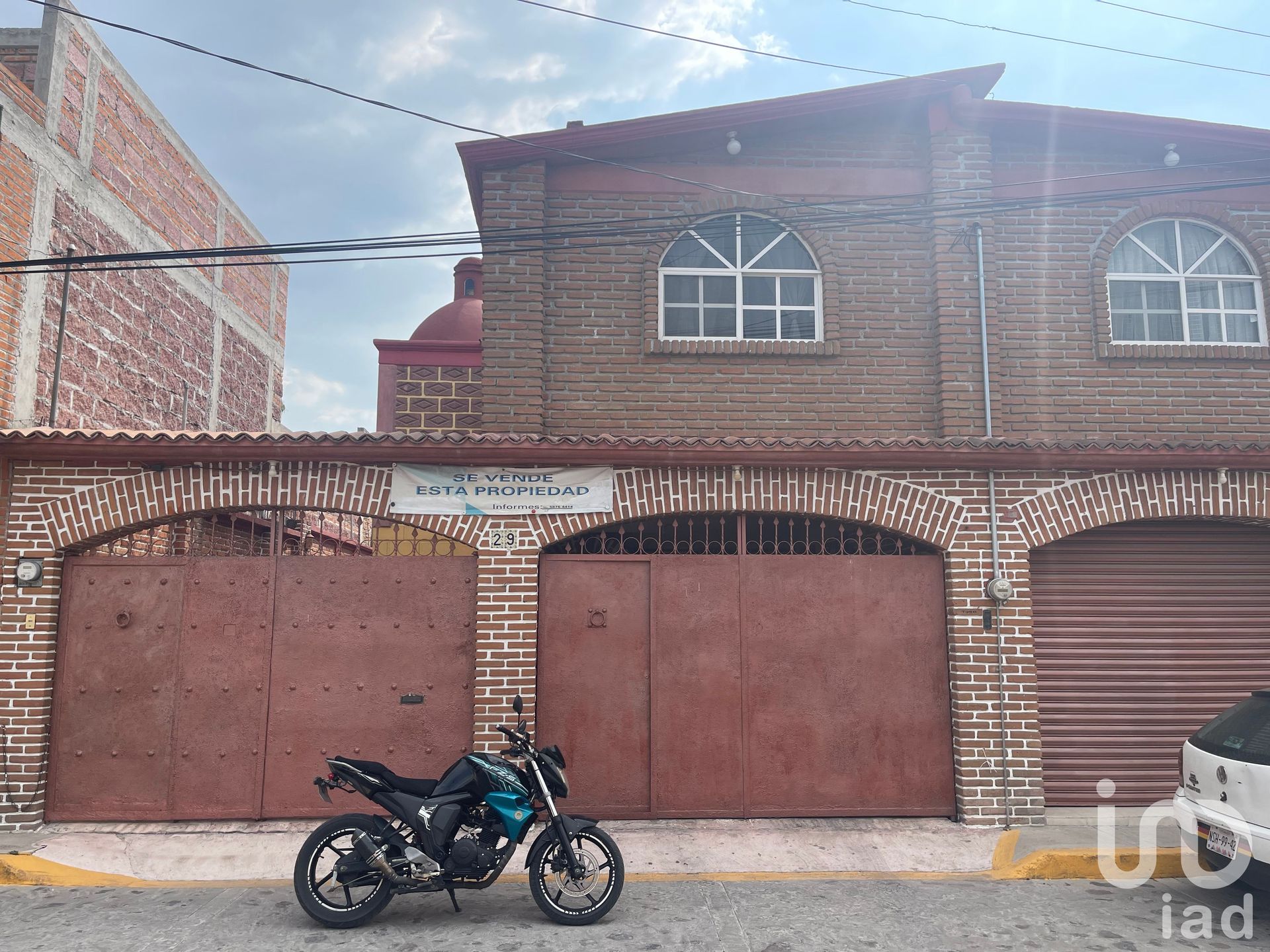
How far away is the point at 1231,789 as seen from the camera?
5.23 meters

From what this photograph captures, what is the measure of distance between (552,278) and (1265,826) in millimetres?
6856

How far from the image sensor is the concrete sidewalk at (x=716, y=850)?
6.24 meters

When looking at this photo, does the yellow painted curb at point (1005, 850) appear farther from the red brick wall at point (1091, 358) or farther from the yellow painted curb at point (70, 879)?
the yellow painted curb at point (70, 879)

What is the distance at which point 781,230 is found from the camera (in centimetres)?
898

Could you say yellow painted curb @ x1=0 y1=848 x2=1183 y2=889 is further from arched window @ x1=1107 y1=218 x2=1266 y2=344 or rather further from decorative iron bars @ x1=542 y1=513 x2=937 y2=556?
arched window @ x1=1107 y1=218 x2=1266 y2=344

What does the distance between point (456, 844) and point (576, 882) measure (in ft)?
2.49

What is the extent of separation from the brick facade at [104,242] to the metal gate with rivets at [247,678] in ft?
9.61

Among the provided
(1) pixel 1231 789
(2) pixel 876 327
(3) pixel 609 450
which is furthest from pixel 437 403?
(1) pixel 1231 789

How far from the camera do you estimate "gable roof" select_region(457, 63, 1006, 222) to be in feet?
28.3

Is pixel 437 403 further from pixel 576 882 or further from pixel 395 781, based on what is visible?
pixel 576 882

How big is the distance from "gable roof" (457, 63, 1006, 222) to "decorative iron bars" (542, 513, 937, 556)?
150 inches

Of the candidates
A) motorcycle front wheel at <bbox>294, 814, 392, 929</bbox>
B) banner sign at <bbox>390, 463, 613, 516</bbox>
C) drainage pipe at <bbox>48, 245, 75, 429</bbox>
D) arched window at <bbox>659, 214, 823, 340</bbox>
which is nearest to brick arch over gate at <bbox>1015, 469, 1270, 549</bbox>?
arched window at <bbox>659, 214, 823, 340</bbox>

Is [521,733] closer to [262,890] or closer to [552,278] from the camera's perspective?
[262,890]

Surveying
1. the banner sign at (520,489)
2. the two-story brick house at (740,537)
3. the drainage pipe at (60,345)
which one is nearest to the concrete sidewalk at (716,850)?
the two-story brick house at (740,537)
